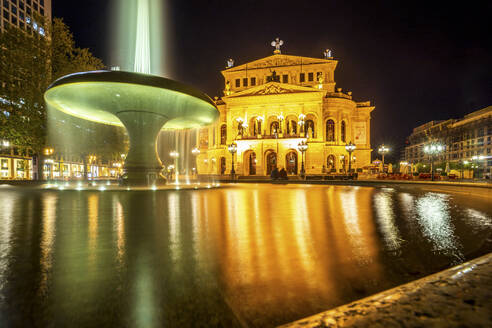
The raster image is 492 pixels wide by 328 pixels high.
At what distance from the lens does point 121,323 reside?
1549mm

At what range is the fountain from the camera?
31.9ft

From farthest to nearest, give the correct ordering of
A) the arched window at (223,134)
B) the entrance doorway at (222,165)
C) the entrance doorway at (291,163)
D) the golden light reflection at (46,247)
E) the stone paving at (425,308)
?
1. the arched window at (223,134)
2. the entrance doorway at (222,165)
3. the entrance doorway at (291,163)
4. the golden light reflection at (46,247)
5. the stone paving at (425,308)

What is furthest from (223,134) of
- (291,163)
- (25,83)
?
(25,83)

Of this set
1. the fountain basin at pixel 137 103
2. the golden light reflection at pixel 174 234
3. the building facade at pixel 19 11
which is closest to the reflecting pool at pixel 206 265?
the golden light reflection at pixel 174 234

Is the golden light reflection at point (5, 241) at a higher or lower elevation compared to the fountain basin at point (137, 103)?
lower

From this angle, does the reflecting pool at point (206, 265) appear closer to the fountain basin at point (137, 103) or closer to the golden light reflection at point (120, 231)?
the golden light reflection at point (120, 231)

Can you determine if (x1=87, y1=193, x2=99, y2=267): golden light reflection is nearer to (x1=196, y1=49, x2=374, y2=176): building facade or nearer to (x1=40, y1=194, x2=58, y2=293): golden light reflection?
(x1=40, y1=194, x2=58, y2=293): golden light reflection

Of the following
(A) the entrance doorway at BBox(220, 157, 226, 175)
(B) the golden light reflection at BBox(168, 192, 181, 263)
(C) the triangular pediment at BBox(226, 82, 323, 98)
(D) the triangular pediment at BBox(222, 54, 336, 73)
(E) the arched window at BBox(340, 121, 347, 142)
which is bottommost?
(B) the golden light reflection at BBox(168, 192, 181, 263)

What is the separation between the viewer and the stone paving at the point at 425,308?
99cm

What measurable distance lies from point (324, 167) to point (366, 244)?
1416 inches

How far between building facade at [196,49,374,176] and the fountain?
925 inches

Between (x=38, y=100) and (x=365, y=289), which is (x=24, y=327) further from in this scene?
(x=38, y=100)

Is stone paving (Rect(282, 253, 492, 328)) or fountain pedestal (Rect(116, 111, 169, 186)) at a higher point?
fountain pedestal (Rect(116, 111, 169, 186))

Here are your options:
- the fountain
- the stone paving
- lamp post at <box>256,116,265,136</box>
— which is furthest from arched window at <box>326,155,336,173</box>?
the stone paving
